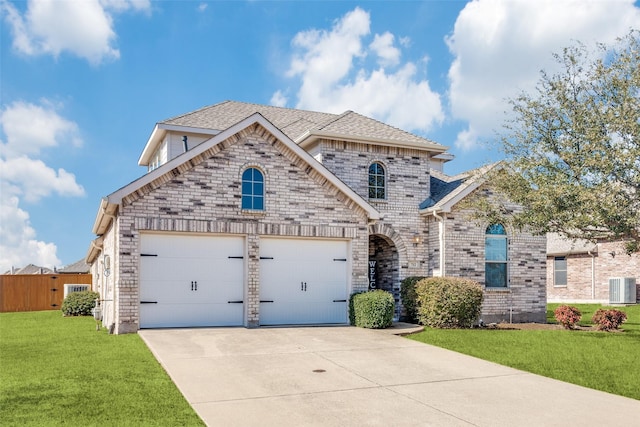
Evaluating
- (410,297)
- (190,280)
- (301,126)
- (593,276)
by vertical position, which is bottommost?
(593,276)

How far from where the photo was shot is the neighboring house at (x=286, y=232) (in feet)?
47.9

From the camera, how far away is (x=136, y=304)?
46.8 feet

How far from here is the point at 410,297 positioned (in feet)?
57.7

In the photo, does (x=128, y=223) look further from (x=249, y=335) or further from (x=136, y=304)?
(x=249, y=335)

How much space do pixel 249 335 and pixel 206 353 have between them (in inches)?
98.6

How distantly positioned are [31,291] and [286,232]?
18.0 metres

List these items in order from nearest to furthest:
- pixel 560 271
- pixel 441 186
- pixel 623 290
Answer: pixel 441 186 < pixel 623 290 < pixel 560 271

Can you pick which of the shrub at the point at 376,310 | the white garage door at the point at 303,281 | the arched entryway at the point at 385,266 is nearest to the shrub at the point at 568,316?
the arched entryway at the point at 385,266

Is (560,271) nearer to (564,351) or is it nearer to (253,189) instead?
(564,351)

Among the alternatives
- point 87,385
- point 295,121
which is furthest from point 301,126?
point 87,385

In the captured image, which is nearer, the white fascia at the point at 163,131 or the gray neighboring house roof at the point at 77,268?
the white fascia at the point at 163,131

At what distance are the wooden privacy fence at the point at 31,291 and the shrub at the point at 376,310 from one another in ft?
61.5

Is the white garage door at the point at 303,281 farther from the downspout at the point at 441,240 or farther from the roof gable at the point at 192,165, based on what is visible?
the downspout at the point at 441,240

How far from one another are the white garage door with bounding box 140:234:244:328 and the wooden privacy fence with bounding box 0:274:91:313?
16.2 metres
